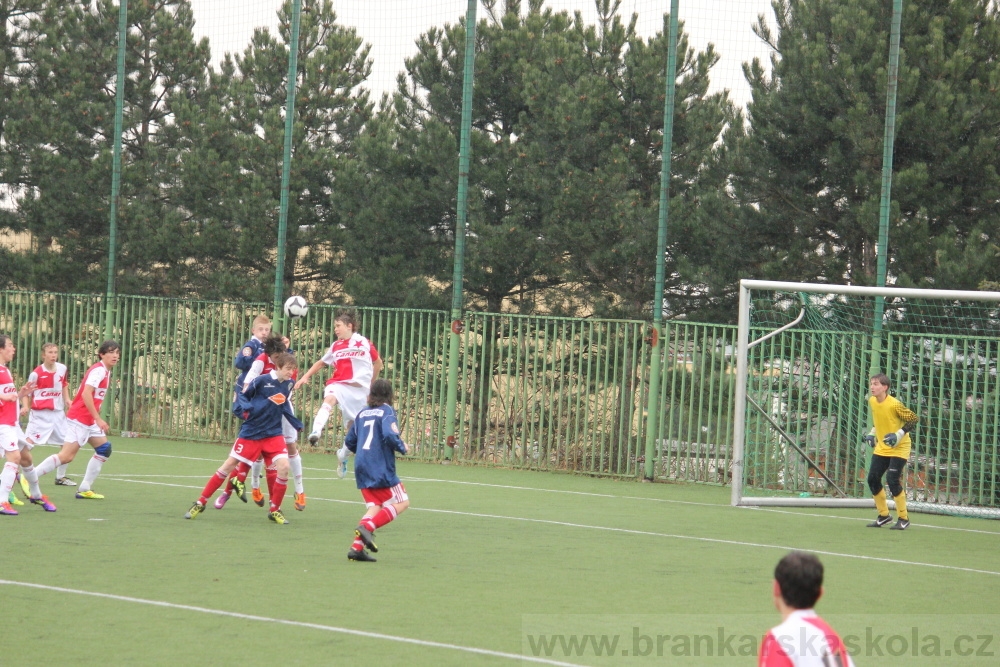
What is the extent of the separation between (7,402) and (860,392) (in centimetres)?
1075

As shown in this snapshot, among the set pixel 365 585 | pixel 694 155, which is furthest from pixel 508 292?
pixel 365 585

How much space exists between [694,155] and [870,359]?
15.2 feet

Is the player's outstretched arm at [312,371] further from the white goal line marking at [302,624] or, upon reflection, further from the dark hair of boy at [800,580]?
the dark hair of boy at [800,580]

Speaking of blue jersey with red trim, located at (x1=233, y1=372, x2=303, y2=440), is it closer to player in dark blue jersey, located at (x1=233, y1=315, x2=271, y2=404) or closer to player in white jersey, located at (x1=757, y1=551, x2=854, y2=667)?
player in dark blue jersey, located at (x1=233, y1=315, x2=271, y2=404)

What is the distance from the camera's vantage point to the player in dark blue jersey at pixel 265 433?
37.1ft

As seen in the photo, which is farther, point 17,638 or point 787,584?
point 17,638

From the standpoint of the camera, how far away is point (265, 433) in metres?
11.3

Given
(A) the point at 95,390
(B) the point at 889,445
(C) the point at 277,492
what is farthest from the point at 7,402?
(B) the point at 889,445

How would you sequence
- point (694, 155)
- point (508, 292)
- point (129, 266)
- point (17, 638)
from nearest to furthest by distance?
point (17, 638) → point (694, 155) → point (508, 292) → point (129, 266)

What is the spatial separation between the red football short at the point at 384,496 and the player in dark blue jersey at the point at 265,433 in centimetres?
192

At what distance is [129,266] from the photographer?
23578 millimetres

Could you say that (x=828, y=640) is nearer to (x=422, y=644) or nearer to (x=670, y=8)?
(x=422, y=644)

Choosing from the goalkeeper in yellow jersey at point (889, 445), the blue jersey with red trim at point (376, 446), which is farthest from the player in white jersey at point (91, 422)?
the goalkeeper in yellow jersey at point (889, 445)

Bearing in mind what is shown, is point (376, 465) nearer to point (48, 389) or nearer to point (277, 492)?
point (277, 492)
